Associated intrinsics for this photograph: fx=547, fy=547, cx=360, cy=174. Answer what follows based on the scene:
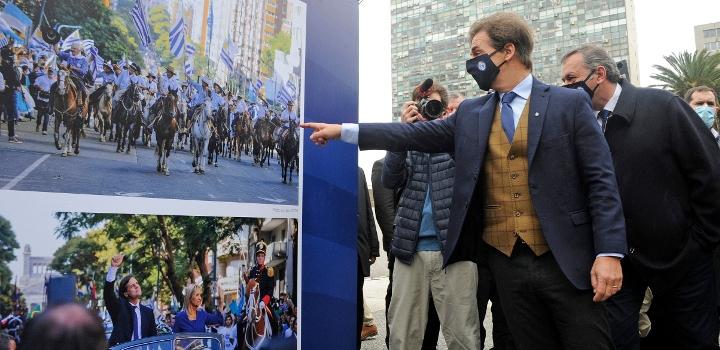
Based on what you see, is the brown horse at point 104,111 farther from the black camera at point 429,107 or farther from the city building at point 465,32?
the city building at point 465,32

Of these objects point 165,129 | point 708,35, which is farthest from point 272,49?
point 708,35

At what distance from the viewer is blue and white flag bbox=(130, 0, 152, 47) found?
6.50 feet

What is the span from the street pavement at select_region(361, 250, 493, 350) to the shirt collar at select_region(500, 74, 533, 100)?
3522 millimetres

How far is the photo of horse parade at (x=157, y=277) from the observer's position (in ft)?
5.42

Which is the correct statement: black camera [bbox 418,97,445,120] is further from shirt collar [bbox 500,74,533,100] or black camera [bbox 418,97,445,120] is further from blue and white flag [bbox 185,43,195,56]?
blue and white flag [bbox 185,43,195,56]

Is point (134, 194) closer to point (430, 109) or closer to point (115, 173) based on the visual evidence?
point (115, 173)

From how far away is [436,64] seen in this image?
63219 millimetres

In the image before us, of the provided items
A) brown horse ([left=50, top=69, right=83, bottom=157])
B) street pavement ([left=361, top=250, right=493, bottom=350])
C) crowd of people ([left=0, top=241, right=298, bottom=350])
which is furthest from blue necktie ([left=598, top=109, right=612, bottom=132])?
street pavement ([left=361, top=250, right=493, bottom=350])

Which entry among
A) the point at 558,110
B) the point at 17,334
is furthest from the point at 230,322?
the point at 558,110

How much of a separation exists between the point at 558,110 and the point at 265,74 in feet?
4.41

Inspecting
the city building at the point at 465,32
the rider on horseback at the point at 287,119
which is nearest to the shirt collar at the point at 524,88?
the rider on horseback at the point at 287,119

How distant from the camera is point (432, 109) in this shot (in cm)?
328

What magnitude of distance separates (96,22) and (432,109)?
1953 millimetres

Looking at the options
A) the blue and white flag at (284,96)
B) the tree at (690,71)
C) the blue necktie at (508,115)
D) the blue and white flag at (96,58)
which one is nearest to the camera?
the blue and white flag at (96,58)
